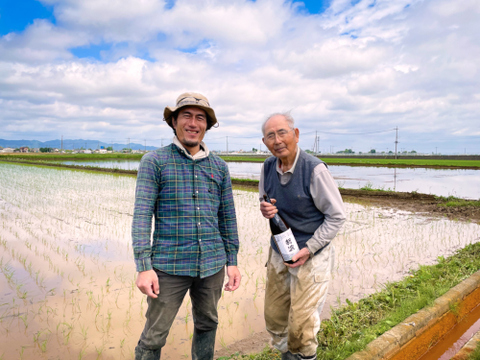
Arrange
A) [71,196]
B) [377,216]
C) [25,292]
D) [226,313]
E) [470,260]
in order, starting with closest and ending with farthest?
[226,313], [25,292], [470,260], [377,216], [71,196]

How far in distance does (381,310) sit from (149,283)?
92.8 inches

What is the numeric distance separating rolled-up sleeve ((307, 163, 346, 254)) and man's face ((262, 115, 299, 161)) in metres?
0.21

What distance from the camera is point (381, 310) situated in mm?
2969

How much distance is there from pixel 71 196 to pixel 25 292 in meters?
7.82

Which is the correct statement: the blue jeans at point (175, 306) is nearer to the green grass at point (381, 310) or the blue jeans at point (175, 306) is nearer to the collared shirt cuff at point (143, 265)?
the collared shirt cuff at point (143, 265)

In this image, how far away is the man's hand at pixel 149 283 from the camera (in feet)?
5.23

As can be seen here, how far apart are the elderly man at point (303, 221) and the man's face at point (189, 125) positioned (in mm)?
448

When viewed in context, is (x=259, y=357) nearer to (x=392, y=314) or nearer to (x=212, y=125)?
(x=392, y=314)

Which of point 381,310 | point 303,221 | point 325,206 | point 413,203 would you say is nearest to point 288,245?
point 303,221

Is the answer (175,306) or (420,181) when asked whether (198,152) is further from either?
(420,181)

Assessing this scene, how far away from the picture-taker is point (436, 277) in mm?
3613

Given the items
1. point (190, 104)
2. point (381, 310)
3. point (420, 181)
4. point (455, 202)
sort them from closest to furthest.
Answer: point (190, 104) < point (381, 310) < point (455, 202) < point (420, 181)

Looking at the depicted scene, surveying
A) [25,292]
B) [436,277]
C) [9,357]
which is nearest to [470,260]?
→ [436,277]

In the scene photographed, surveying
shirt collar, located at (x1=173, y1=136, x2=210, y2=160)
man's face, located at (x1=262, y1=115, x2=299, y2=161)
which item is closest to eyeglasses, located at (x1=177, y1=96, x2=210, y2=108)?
shirt collar, located at (x1=173, y1=136, x2=210, y2=160)
